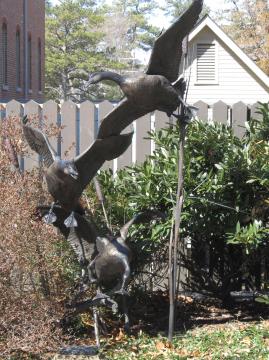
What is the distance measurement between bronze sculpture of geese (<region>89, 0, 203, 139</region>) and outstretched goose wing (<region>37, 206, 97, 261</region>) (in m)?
0.73

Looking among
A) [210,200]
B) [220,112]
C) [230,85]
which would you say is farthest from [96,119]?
[230,85]

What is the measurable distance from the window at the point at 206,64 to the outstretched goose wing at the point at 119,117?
18.2 metres

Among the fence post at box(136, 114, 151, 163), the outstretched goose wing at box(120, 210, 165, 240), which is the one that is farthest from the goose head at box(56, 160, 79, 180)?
the fence post at box(136, 114, 151, 163)

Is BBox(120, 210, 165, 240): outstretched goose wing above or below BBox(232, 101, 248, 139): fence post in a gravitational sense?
below

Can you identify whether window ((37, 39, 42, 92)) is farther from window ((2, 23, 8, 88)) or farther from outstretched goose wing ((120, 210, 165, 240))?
outstretched goose wing ((120, 210, 165, 240))

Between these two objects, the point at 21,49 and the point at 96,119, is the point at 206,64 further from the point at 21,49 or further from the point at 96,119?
the point at 96,119

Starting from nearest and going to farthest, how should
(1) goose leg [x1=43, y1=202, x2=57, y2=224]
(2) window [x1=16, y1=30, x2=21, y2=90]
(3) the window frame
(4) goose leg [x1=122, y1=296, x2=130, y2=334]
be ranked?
(1) goose leg [x1=43, y1=202, x2=57, y2=224]
(4) goose leg [x1=122, y1=296, x2=130, y2=334]
(3) the window frame
(2) window [x1=16, y1=30, x2=21, y2=90]

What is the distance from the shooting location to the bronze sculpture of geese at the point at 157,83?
5.45 meters

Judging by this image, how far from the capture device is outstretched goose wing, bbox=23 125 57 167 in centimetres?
593

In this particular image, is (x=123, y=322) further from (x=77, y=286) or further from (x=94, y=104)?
(x=94, y=104)

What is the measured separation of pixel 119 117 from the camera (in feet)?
18.6

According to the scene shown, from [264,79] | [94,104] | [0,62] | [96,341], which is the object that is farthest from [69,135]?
[0,62]

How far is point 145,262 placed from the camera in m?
6.66

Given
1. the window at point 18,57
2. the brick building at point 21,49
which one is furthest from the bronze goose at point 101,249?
the window at point 18,57
